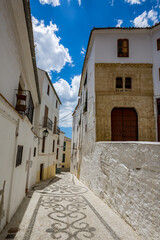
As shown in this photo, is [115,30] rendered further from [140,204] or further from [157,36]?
[140,204]

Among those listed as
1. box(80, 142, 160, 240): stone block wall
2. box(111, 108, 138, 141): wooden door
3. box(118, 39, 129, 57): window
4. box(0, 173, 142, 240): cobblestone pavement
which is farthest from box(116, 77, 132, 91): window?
box(0, 173, 142, 240): cobblestone pavement

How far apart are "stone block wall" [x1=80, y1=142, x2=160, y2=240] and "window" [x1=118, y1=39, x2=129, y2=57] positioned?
289 inches

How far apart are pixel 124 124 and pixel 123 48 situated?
544 centimetres

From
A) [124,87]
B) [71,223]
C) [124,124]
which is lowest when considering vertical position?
[71,223]

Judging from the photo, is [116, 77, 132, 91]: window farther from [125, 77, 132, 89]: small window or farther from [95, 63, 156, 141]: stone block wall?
[95, 63, 156, 141]: stone block wall

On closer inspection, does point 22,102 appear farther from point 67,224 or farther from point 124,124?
point 124,124

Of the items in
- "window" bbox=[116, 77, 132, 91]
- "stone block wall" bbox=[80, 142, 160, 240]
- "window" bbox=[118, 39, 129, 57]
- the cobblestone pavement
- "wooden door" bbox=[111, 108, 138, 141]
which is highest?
"window" bbox=[118, 39, 129, 57]

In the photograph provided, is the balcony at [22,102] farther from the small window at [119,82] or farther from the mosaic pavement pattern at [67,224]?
the small window at [119,82]

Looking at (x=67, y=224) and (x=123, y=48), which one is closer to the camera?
(x=67, y=224)

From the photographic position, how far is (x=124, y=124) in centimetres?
1049

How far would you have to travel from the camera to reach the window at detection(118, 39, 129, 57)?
10859 mm

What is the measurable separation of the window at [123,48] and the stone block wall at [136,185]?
735 centimetres

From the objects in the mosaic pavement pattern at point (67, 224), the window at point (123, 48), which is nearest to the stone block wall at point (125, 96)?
the window at point (123, 48)

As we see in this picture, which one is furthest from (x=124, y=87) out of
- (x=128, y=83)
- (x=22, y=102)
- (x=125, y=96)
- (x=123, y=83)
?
(x=22, y=102)
